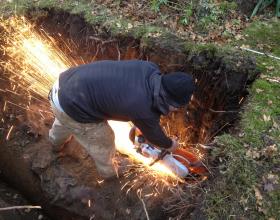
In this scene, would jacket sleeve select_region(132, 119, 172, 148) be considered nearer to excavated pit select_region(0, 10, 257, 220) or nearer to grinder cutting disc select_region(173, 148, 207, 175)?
grinder cutting disc select_region(173, 148, 207, 175)

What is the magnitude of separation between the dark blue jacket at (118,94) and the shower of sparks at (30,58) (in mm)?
2114

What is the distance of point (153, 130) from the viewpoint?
13.3 ft

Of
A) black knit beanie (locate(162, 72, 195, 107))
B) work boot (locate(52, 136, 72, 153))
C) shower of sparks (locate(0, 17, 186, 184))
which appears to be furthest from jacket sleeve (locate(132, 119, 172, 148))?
shower of sparks (locate(0, 17, 186, 184))

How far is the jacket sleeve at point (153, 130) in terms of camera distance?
3.97 metres

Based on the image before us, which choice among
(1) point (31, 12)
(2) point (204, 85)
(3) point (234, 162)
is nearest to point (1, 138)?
(1) point (31, 12)

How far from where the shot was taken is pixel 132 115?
13.0 ft

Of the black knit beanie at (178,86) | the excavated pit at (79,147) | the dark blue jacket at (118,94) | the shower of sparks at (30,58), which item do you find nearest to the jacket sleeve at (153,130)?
the dark blue jacket at (118,94)

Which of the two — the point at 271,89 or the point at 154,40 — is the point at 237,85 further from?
the point at 154,40

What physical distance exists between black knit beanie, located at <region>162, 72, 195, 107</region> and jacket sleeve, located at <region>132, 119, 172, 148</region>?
1.26ft

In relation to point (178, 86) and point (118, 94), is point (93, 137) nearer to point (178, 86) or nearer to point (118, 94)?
point (118, 94)

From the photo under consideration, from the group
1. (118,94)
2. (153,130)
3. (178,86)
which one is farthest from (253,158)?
(118,94)

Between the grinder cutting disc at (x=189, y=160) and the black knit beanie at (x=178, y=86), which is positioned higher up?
the black knit beanie at (x=178, y=86)

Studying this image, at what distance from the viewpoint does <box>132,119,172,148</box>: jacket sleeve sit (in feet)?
13.0

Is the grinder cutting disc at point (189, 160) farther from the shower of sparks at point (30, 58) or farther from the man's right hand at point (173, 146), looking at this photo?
the shower of sparks at point (30, 58)
